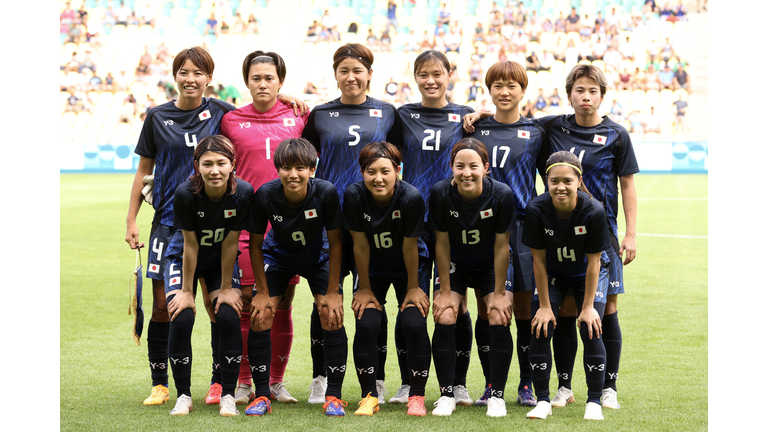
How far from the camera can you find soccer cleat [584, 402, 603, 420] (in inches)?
152

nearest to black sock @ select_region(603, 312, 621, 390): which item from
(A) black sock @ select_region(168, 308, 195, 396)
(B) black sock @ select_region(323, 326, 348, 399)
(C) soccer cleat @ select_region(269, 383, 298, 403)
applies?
(B) black sock @ select_region(323, 326, 348, 399)

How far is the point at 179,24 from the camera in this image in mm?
29469

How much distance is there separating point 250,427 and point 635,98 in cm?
2418

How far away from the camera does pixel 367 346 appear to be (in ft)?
13.2

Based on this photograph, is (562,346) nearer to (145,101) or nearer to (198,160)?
(198,160)

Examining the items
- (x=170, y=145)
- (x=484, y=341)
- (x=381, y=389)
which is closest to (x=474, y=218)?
A: (x=484, y=341)

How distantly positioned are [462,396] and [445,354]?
401 millimetres

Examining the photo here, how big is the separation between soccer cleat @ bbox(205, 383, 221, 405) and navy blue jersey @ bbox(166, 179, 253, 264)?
80 centimetres

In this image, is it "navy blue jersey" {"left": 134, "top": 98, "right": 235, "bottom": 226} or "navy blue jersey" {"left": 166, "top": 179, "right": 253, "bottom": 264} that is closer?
"navy blue jersey" {"left": 166, "top": 179, "right": 253, "bottom": 264}

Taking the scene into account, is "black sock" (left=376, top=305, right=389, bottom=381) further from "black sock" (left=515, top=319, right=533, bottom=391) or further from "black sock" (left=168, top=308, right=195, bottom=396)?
"black sock" (left=168, top=308, right=195, bottom=396)

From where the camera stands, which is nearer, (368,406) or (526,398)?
(368,406)

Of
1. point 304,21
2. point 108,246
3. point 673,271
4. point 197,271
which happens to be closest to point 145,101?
point 304,21

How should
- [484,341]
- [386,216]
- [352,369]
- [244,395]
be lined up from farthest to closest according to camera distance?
[352,369]
[484,341]
[244,395]
[386,216]

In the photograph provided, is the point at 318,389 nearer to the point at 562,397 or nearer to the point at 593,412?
the point at 562,397
